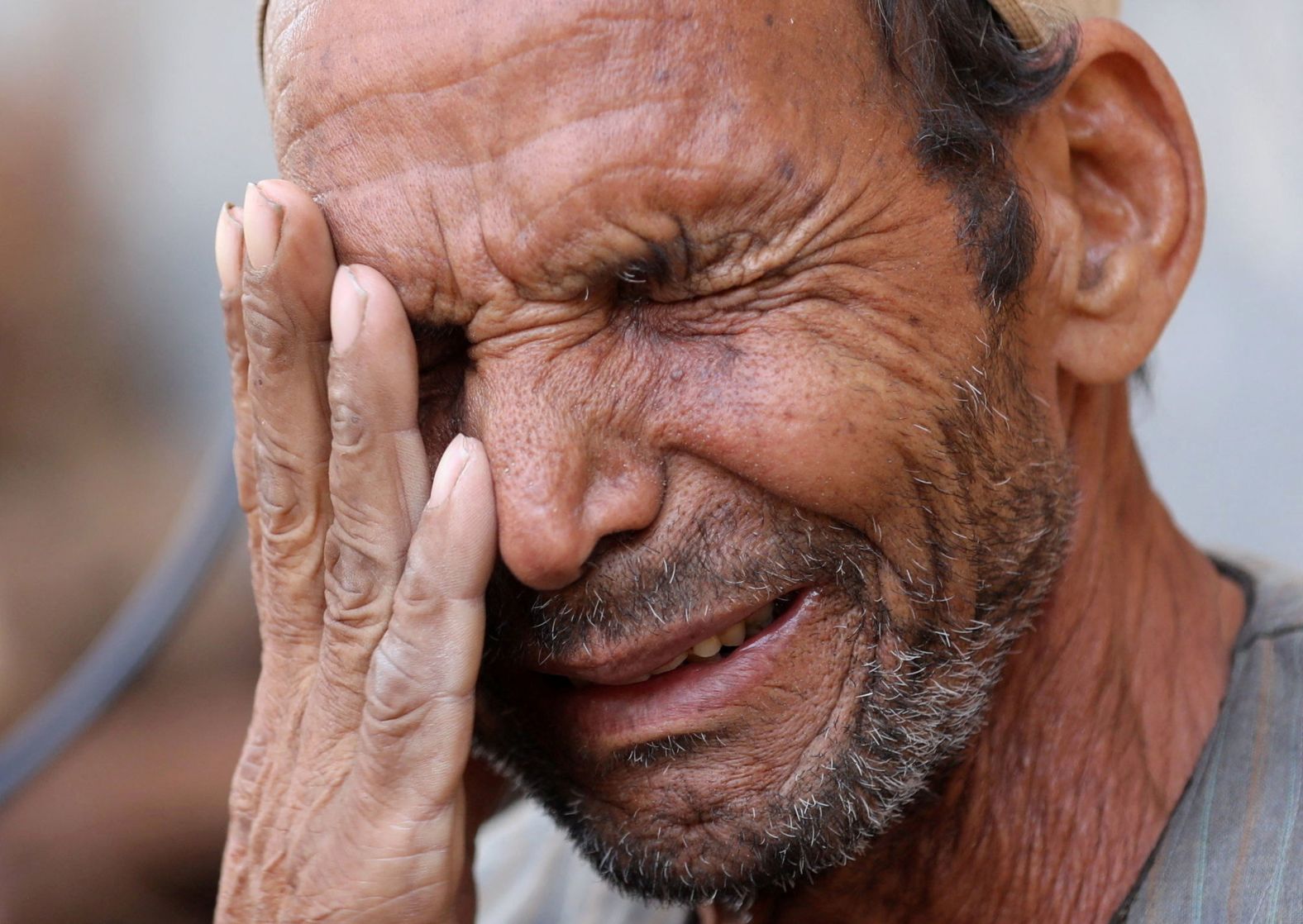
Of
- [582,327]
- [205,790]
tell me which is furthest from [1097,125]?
[205,790]

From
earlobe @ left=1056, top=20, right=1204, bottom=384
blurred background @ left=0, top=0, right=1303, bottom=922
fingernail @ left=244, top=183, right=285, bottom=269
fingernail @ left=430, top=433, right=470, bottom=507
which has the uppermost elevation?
earlobe @ left=1056, top=20, right=1204, bottom=384

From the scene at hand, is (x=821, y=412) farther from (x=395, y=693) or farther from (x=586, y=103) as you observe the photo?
(x=395, y=693)

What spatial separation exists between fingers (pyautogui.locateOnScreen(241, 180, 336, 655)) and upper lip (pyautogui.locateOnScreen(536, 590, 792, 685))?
0.43m

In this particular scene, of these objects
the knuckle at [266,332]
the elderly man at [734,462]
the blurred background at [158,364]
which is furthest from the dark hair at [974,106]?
the blurred background at [158,364]

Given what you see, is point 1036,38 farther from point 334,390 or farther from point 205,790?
point 205,790

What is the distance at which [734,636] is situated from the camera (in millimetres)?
1616

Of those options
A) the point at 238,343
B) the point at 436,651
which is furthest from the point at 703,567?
the point at 238,343

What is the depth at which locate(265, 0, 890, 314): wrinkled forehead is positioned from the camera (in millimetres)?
1442

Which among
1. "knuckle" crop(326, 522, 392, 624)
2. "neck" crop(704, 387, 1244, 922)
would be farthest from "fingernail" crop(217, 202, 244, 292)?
"neck" crop(704, 387, 1244, 922)

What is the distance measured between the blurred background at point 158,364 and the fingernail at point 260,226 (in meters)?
2.20

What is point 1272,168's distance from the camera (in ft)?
10.5

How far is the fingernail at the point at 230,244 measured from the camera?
5.72 feet

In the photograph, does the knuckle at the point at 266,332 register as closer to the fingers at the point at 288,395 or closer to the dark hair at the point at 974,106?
the fingers at the point at 288,395

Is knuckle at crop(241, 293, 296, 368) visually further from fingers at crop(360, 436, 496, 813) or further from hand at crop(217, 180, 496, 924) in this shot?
fingers at crop(360, 436, 496, 813)
